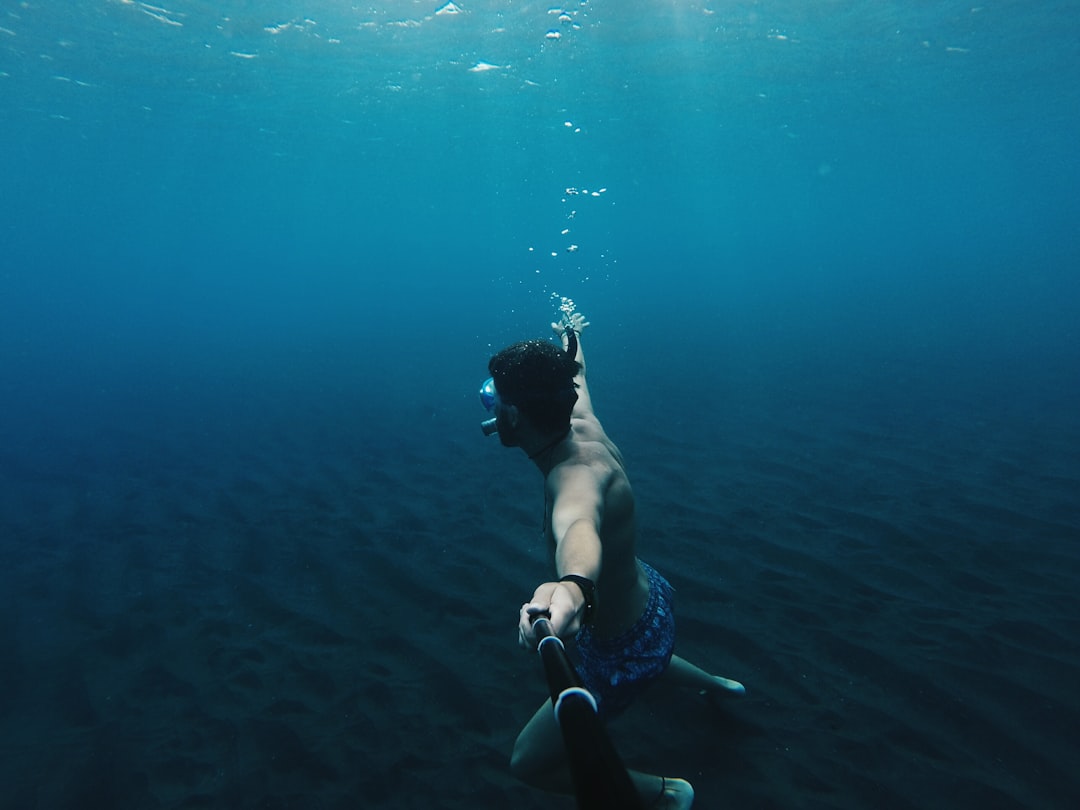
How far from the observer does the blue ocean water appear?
8.57m

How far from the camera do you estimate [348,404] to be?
39.5ft

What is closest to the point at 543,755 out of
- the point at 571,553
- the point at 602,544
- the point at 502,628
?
the point at 602,544

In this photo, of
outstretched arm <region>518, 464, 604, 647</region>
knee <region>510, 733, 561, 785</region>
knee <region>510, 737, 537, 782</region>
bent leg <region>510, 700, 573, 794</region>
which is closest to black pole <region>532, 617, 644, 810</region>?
outstretched arm <region>518, 464, 604, 647</region>

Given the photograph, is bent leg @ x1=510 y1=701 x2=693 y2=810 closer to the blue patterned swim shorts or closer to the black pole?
the blue patterned swim shorts

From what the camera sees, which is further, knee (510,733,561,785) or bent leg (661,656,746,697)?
bent leg (661,656,746,697)

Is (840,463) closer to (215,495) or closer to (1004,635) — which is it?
(1004,635)

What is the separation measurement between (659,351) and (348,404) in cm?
815

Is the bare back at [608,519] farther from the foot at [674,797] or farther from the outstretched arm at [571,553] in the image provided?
the foot at [674,797]

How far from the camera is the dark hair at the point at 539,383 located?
2.22 metres

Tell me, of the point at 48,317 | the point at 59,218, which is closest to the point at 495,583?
the point at 48,317

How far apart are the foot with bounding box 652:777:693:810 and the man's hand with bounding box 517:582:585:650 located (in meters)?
1.81

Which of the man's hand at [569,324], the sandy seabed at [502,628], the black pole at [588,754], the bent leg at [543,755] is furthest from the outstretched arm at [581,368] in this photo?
the black pole at [588,754]

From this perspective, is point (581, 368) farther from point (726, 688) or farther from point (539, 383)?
point (726, 688)

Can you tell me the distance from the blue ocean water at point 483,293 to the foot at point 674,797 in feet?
2.12
